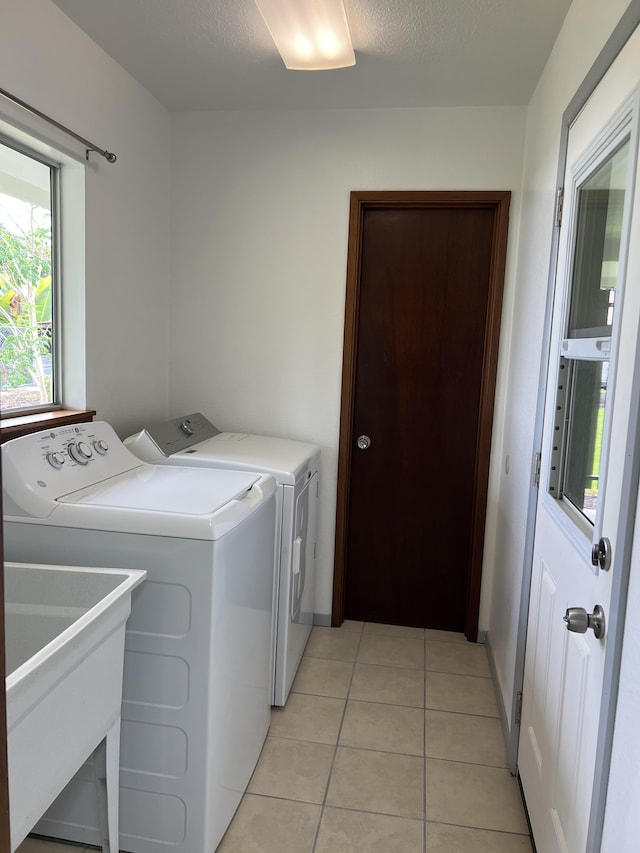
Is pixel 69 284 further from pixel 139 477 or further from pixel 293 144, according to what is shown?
pixel 293 144

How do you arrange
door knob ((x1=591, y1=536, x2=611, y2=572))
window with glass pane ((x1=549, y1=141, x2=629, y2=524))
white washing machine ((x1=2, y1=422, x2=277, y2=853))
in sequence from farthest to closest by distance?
white washing machine ((x1=2, y1=422, x2=277, y2=853)) < window with glass pane ((x1=549, y1=141, x2=629, y2=524)) < door knob ((x1=591, y1=536, x2=611, y2=572))

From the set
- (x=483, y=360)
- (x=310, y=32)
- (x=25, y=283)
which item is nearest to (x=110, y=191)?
(x=25, y=283)

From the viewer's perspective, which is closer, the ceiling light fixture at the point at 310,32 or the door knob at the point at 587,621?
the door knob at the point at 587,621

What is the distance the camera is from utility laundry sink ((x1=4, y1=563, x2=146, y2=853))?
1.00 meters

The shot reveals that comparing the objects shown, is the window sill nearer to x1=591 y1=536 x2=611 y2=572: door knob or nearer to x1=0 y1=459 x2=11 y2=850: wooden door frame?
x1=0 y1=459 x2=11 y2=850: wooden door frame

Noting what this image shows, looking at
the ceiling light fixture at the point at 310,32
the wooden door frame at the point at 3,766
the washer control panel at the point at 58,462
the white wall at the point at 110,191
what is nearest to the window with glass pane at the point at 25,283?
the white wall at the point at 110,191

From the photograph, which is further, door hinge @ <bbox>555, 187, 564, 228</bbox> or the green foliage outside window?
the green foliage outside window

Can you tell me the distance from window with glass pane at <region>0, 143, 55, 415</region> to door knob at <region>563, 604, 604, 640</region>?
69.9 inches

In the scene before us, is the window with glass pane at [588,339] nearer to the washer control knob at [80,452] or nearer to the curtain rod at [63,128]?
the washer control knob at [80,452]

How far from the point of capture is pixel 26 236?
2029 mm

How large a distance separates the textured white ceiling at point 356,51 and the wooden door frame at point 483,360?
40 centimetres

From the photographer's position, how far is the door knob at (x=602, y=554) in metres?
1.12

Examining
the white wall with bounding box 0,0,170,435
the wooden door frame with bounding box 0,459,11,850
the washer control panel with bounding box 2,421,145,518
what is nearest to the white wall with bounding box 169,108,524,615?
the white wall with bounding box 0,0,170,435

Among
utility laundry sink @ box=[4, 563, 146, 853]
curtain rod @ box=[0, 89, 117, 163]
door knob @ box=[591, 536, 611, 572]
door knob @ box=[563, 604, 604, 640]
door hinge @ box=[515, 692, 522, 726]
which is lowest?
door hinge @ box=[515, 692, 522, 726]
